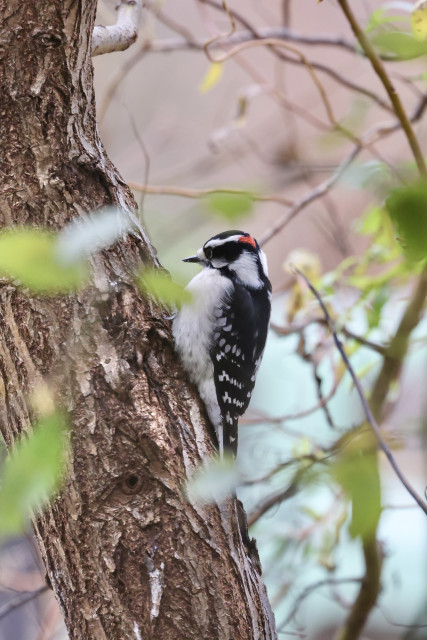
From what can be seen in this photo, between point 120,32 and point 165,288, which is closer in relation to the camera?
point 165,288

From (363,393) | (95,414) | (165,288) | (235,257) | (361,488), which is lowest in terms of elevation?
(361,488)

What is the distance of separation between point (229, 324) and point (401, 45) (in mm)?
1850

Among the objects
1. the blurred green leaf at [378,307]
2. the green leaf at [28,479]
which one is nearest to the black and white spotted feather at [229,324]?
the blurred green leaf at [378,307]

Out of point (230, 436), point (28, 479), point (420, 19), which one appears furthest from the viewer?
point (230, 436)

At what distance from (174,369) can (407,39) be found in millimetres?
1238

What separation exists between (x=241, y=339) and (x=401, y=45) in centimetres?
184

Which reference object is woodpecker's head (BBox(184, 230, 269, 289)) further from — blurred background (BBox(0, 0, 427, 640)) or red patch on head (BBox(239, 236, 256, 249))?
blurred background (BBox(0, 0, 427, 640))

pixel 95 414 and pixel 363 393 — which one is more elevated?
pixel 95 414

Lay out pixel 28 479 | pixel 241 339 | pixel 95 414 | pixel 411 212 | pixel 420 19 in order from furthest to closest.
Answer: pixel 241 339
pixel 95 414
pixel 420 19
pixel 28 479
pixel 411 212

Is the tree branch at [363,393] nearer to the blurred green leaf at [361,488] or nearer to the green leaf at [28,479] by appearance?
the blurred green leaf at [361,488]

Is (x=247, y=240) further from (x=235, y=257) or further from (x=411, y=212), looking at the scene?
(x=411, y=212)

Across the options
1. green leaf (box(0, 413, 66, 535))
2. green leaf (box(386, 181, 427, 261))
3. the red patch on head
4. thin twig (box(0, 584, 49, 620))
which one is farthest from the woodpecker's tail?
green leaf (box(386, 181, 427, 261))

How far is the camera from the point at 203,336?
6.99ft

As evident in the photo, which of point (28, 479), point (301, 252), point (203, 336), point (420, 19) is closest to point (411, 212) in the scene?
Result: point (28, 479)
